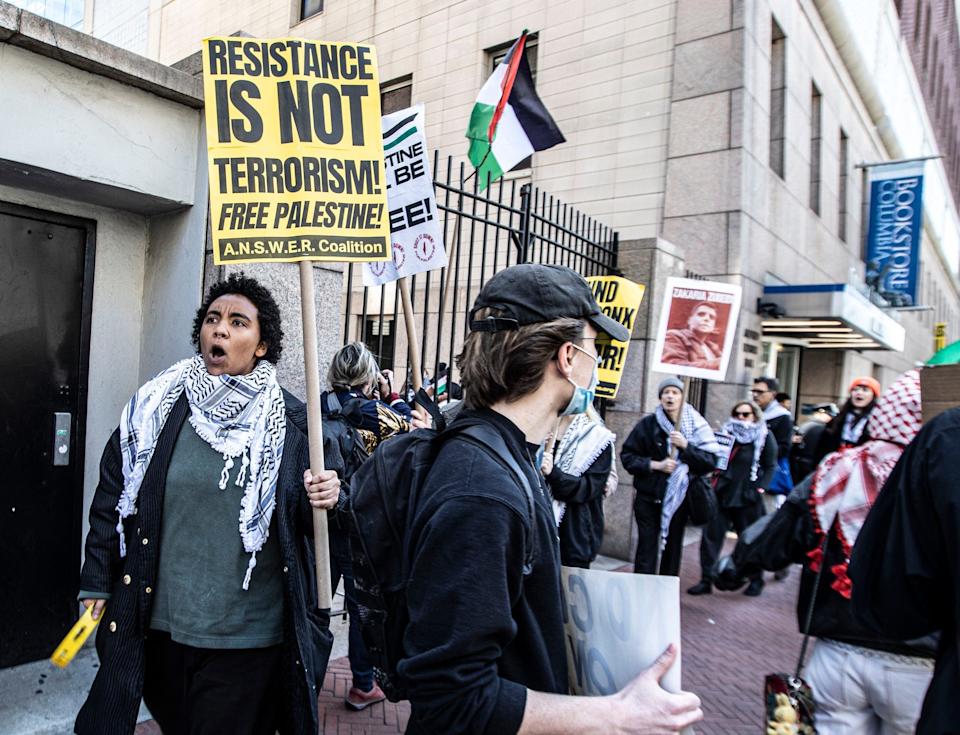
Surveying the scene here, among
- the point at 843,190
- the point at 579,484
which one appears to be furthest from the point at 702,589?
the point at 843,190

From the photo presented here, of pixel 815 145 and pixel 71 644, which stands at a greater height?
pixel 815 145

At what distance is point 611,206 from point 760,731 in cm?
841

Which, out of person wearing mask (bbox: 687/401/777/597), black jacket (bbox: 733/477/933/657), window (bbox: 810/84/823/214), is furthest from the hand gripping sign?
window (bbox: 810/84/823/214)

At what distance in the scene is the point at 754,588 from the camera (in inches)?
262

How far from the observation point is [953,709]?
1.57 metres

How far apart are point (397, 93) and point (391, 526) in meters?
14.1

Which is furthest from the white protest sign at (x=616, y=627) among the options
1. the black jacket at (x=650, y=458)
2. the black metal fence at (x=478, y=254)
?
the black jacket at (x=650, y=458)

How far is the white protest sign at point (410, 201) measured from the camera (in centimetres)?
378

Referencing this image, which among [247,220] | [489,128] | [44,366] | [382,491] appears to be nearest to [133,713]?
[382,491]

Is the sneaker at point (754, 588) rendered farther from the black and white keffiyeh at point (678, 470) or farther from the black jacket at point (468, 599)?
the black jacket at point (468, 599)

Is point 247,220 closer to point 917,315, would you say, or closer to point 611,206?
point 611,206

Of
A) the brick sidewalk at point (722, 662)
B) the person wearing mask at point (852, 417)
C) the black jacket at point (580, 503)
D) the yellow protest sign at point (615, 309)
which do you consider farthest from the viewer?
the person wearing mask at point (852, 417)

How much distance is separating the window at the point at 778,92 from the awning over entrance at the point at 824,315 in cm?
218

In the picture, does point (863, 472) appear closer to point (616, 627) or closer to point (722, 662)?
point (616, 627)
